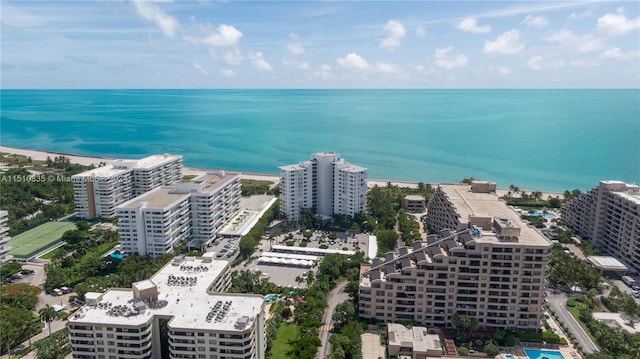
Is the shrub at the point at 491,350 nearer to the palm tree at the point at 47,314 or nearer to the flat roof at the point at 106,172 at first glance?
the palm tree at the point at 47,314

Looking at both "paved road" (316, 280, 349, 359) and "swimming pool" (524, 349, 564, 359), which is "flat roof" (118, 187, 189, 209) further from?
"swimming pool" (524, 349, 564, 359)

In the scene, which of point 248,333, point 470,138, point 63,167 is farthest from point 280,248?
point 470,138

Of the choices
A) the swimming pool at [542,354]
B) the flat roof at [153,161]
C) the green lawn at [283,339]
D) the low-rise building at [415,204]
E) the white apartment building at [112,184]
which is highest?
the flat roof at [153,161]

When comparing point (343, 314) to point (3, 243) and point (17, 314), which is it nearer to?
point (17, 314)

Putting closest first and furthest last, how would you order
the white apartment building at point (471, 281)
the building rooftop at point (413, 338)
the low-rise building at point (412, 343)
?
1. the low-rise building at point (412, 343)
2. the building rooftop at point (413, 338)
3. the white apartment building at point (471, 281)

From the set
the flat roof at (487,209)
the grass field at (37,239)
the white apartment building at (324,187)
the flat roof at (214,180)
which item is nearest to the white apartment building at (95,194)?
the grass field at (37,239)

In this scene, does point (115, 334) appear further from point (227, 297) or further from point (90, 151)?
point (90, 151)

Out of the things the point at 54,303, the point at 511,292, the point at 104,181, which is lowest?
the point at 54,303
